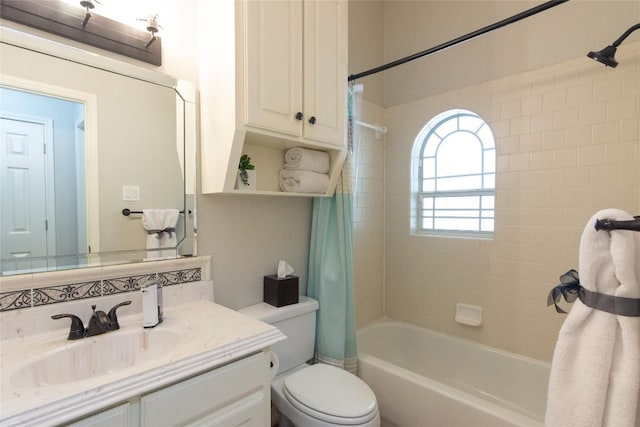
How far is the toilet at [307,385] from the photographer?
129 cm

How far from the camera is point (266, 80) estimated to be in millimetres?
1340

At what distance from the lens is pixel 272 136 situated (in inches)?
55.8

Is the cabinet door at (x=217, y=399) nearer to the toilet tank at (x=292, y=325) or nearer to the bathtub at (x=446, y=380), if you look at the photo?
the toilet tank at (x=292, y=325)

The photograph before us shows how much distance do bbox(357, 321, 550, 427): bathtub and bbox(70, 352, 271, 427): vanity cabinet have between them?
2.77ft

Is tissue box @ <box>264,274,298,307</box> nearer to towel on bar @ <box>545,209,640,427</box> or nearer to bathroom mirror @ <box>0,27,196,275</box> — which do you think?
bathroom mirror @ <box>0,27,196,275</box>

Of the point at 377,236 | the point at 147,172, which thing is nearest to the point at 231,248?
the point at 147,172

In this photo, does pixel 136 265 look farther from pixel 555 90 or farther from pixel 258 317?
pixel 555 90

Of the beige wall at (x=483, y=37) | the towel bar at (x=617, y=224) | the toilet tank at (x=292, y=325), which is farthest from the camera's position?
the beige wall at (x=483, y=37)

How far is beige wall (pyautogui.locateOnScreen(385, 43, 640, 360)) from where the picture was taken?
1.65 m

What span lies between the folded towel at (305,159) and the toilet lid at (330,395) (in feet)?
3.33

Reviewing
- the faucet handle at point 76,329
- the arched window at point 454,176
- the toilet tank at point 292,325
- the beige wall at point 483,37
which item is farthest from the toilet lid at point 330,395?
the beige wall at point 483,37

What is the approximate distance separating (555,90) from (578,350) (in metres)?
1.65

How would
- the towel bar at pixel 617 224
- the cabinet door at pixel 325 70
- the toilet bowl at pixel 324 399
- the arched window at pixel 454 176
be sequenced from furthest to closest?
1. the arched window at pixel 454 176
2. the cabinet door at pixel 325 70
3. the toilet bowl at pixel 324 399
4. the towel bar at pixel 617 224

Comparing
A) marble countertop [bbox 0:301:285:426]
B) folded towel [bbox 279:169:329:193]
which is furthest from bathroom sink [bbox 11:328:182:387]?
folded towel [bbox 279:169:329:193]
